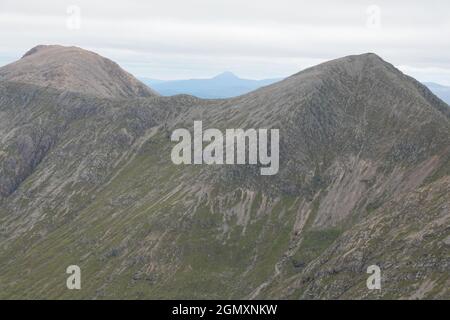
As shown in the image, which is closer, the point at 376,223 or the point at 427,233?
the point at 427,233

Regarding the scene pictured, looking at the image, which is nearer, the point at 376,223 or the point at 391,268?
the point at 391,268

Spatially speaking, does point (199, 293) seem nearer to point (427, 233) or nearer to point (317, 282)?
point (317, 282)
